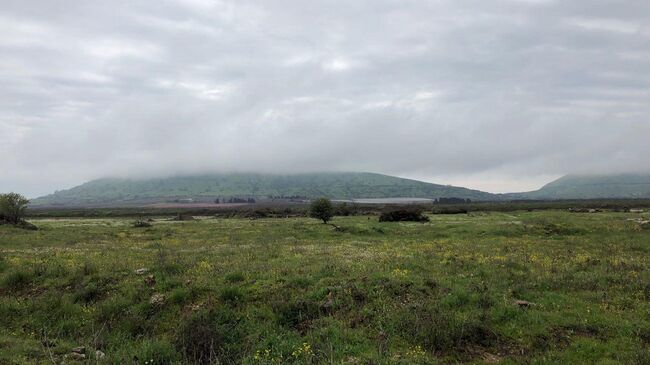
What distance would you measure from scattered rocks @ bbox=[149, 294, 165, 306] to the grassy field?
7 cm

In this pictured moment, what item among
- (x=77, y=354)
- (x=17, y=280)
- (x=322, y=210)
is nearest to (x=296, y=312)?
(x=77, y=354)

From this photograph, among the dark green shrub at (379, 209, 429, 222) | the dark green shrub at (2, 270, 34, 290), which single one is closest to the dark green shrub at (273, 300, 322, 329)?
the dark green shrub at (2, 270, 34, 290)

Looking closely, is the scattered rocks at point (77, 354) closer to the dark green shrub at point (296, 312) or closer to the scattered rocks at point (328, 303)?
the dark green shrub at point (296, 312)

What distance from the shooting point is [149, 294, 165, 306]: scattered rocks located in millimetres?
17259

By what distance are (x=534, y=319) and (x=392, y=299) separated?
5.12m

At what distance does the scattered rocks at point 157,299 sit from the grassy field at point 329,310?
0.23ft

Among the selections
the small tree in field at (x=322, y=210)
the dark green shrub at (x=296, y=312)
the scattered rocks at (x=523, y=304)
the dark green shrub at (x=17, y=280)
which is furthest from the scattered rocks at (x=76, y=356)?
the small tree in field at (x=322, y=210)

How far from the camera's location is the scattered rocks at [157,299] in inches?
680

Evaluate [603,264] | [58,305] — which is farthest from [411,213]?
[58,305]

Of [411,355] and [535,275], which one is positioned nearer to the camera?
[411,355]

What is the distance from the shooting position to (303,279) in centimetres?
1886

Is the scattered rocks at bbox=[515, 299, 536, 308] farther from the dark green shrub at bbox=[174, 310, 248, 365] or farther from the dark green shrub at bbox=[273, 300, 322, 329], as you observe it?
the dark green shrub at bbox=[174, 310, 248, 365]

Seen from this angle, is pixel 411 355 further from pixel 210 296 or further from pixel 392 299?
pixel 210 296

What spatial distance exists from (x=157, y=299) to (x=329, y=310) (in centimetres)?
757
